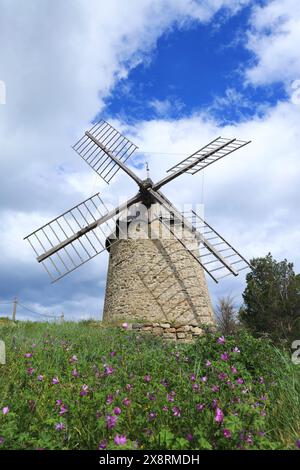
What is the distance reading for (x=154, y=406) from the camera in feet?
14.1

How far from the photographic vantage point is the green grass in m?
3.55

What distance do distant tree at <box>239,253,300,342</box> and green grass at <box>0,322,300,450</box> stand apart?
17827mm

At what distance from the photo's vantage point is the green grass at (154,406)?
11.6 ft

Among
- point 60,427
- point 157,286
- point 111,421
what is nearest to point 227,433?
point 111,421

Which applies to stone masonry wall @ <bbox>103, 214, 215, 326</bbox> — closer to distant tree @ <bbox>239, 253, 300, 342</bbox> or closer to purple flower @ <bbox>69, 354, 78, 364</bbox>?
purple flower @ <bbox>69, 354, 78, 364</bbox>

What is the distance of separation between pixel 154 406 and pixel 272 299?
21.0 m

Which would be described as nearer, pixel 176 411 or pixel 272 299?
pixel 176 411

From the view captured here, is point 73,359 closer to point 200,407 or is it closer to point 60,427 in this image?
point 60,427

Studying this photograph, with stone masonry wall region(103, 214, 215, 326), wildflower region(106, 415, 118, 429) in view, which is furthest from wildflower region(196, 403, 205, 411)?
stone masonry wall region(103, 214, 215, 326)

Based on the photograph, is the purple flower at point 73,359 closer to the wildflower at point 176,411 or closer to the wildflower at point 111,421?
the wildflower at point 176,411
